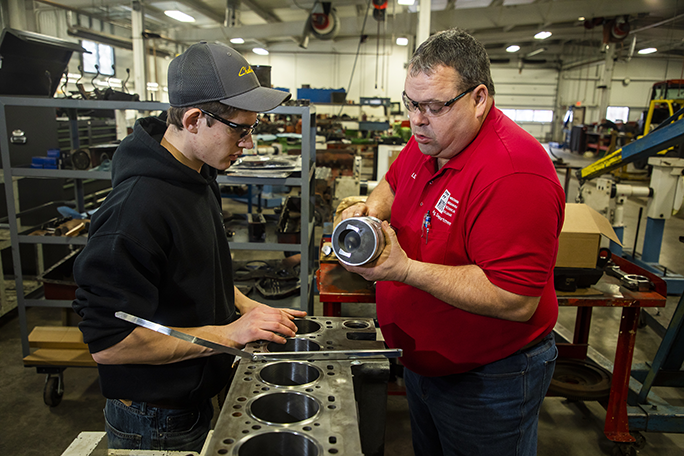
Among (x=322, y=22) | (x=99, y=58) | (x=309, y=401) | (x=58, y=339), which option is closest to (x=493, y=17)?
(x=322, y=22)

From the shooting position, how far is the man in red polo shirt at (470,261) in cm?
92

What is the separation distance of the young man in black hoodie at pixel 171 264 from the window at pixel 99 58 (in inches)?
385

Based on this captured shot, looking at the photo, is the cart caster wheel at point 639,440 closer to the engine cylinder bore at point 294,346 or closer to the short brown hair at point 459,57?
the engine cylinder bore at point 294,346

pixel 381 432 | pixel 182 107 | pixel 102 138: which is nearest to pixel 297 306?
pixel 381 432

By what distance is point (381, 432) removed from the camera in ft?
3.41

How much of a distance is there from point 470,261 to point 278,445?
550 mm

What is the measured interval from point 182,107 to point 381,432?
83cm

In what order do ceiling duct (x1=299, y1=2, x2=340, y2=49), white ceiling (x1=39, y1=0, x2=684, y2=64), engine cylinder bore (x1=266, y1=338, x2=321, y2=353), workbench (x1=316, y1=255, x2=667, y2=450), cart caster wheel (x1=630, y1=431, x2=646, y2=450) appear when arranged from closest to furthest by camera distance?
engine cylinder bore (x1=266, y1=338, x2=321, y2=353) → workbench (x1=316, y1=255, x2=667, y2=450) → cart caster wheel (x1=630, y1=431, x2=646, y2=450) → white ceiling (x1=39, y1=0, x2=684, y2=64) → ceiling duct (x1=299, y1=2, x2=340, y2=49)

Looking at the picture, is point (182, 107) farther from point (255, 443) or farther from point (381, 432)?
point (381, 432)

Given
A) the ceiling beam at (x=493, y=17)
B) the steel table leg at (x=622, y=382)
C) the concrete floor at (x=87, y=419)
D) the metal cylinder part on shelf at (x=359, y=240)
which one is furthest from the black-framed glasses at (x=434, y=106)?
the ceiling beam at (x=493, y=17)

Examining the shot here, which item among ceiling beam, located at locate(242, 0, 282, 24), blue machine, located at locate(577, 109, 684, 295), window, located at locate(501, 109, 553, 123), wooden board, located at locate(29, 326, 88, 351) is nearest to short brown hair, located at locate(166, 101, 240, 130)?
wooden board, located at locate(29, 326, 88, 351)

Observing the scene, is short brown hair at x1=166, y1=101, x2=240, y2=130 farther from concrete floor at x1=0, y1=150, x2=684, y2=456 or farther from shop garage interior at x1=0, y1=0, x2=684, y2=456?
concrete floor at x1=0, y1=150, x2=684, y2=456

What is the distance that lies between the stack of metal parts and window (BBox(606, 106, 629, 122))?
1638 cm

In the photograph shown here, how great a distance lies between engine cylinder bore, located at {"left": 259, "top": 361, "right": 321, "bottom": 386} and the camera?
3.18 feet
